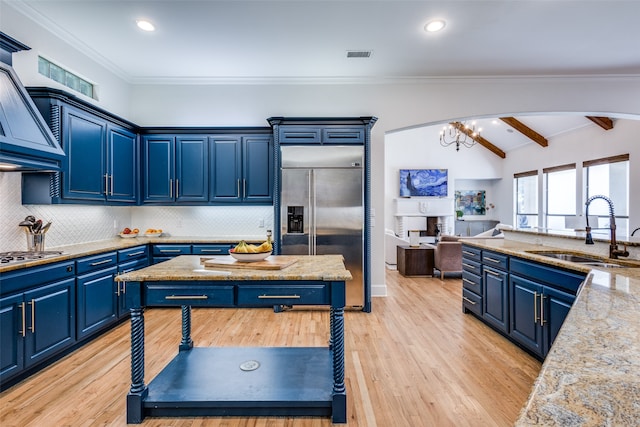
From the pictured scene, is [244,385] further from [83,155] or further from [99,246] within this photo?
[83,155]

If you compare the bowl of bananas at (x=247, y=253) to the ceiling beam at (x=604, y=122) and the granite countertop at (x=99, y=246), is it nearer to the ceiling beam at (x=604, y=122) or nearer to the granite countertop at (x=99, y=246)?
the granite countertop at (x=99, y=246)

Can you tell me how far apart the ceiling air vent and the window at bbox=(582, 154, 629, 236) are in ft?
18.7

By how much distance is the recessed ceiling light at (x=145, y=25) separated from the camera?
3197 mm

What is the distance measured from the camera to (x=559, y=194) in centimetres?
827

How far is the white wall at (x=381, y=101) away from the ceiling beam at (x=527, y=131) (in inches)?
147

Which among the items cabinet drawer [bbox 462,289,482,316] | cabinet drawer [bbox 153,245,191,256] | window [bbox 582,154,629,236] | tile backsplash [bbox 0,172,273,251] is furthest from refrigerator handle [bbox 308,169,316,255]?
window [bbox 582,154,629,236]

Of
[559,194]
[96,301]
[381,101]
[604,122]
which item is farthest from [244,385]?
[559,194]

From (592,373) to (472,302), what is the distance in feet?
10.8

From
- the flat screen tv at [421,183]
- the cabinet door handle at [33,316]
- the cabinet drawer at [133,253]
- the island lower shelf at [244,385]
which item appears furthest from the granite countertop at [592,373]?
the flat screen tv at [421,183]

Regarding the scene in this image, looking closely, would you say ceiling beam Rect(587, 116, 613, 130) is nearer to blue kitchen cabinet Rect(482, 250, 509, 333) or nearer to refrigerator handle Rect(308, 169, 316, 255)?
blue kitchen cabinet Rect(482, 250, 509, 333)

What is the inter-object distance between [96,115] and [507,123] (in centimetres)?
874

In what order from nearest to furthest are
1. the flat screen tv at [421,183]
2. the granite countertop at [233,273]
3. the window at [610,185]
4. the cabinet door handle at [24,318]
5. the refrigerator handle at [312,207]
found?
1. the granite countertop at [233,273]
2. the cabinet door handle at [24,318]
3. the refrigerator handle at [312,207]
4. the window at [610,185]
5. the flat screen tv at [421,183]

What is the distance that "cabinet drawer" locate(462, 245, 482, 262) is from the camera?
353 cm

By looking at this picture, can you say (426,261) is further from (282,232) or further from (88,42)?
(88,42)
